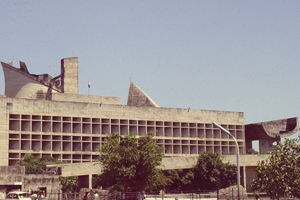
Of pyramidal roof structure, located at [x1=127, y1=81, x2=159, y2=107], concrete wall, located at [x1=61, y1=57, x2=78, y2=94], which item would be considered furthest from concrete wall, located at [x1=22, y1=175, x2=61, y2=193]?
pyramidal roof structure, located at [x1=127, y1=81, x2=159, y2=107]

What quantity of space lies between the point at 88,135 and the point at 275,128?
37.4m

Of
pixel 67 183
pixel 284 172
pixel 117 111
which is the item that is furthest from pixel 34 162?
pixel 284 172

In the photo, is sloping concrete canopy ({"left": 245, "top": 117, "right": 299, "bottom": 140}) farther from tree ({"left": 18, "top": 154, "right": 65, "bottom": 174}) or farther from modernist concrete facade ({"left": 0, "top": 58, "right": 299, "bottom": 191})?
tree ({"left": 18, "top": 154, "right": 65, "bottom": 174})

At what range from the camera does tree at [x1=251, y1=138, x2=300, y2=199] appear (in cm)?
3828

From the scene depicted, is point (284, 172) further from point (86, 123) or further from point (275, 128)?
point (275, 128)

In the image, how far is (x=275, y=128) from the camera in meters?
99.7

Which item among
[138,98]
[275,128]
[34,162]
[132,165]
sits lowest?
[34,162]

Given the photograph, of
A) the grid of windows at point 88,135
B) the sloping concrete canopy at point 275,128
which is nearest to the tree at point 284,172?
the grid of windows at point 88,135

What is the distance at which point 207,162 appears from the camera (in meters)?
77.2

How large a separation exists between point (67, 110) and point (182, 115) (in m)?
22.4

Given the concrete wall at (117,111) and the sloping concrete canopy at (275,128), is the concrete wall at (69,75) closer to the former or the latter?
the concrete wall at (117,111)

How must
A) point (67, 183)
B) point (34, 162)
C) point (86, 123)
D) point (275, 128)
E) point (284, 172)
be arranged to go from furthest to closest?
1. point (275, 128)
2. point (86, 123)
3. point (34, 162)
4. point (67, 183)
5. point (284, 172)

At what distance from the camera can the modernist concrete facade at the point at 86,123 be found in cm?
8044

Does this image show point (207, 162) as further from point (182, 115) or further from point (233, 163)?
point (182, 115)
